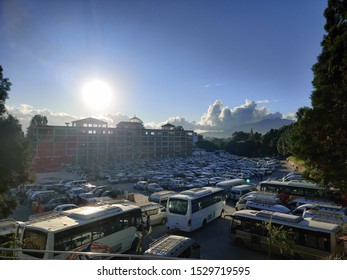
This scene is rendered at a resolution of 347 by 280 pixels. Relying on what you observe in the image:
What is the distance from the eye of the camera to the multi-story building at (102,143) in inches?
2038

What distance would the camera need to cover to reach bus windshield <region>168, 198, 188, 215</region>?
39.4 ft

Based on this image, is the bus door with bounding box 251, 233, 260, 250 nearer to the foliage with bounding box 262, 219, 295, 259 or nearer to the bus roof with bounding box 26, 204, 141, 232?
the foliage with bounding box 262, 219, 295, 259

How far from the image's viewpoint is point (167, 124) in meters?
86.1

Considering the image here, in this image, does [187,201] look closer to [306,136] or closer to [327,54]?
[306,136]

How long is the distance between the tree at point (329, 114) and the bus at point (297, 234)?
1.81m

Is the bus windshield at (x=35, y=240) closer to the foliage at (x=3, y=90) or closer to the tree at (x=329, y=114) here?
the foliage at (x=3, y=90)

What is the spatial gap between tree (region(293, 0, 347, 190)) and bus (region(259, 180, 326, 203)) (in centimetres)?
1031

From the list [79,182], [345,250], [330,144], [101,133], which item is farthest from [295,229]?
[101,133]

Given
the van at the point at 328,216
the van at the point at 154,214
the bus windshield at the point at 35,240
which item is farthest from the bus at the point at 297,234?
the bus windshield at the point at 35,240

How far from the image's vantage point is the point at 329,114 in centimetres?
805

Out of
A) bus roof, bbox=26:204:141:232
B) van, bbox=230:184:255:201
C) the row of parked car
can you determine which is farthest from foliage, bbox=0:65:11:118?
van, bbox=230:184:255:201

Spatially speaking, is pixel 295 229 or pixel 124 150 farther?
pixel 124 150

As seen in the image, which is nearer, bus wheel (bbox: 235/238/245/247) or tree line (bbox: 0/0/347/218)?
tree line (bbox: 0/0/347/218)

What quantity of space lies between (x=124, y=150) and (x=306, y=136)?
62.8 m
